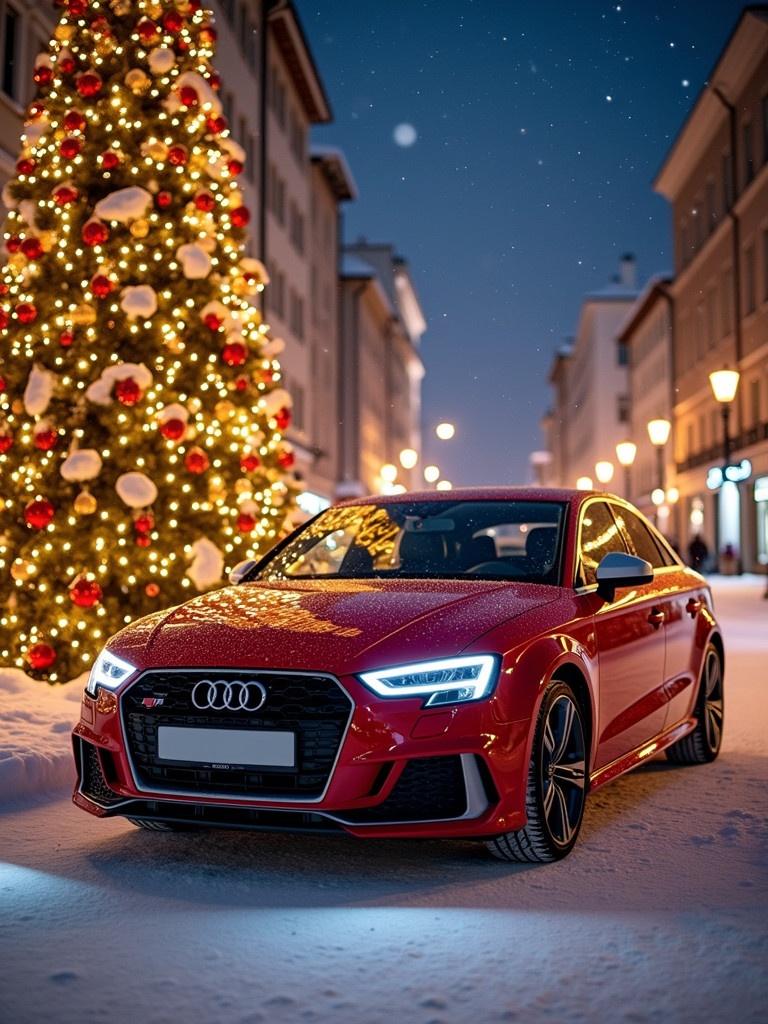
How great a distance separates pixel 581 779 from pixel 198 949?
2056 millimetres

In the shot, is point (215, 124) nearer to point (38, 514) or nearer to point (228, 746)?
point (38, 514)

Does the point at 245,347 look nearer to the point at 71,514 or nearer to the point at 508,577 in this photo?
the point at 71,514

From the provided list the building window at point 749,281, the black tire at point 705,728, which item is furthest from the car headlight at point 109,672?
the building window at point 749,281

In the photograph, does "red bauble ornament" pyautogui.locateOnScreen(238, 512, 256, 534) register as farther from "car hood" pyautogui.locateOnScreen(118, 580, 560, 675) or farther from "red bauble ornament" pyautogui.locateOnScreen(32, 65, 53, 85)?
"car hood" pyautogui.locateOnScreen(118, 580, 560, 675)

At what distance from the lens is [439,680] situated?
5.10 metres

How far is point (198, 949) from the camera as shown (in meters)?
4.29

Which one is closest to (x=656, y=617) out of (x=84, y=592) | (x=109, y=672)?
(x=109, y=672)

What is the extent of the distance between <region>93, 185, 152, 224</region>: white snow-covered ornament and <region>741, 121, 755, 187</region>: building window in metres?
37.4

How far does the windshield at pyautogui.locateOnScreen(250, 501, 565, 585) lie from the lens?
6.53 metres

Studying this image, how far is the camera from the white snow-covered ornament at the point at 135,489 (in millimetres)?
11250

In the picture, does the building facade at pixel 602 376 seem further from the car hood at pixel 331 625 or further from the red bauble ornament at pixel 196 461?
the car hood at pixel 331 625

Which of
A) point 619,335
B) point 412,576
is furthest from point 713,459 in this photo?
point 412,576

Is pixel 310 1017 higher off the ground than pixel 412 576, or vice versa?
pixel 412 576

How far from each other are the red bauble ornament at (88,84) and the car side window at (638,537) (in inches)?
263
